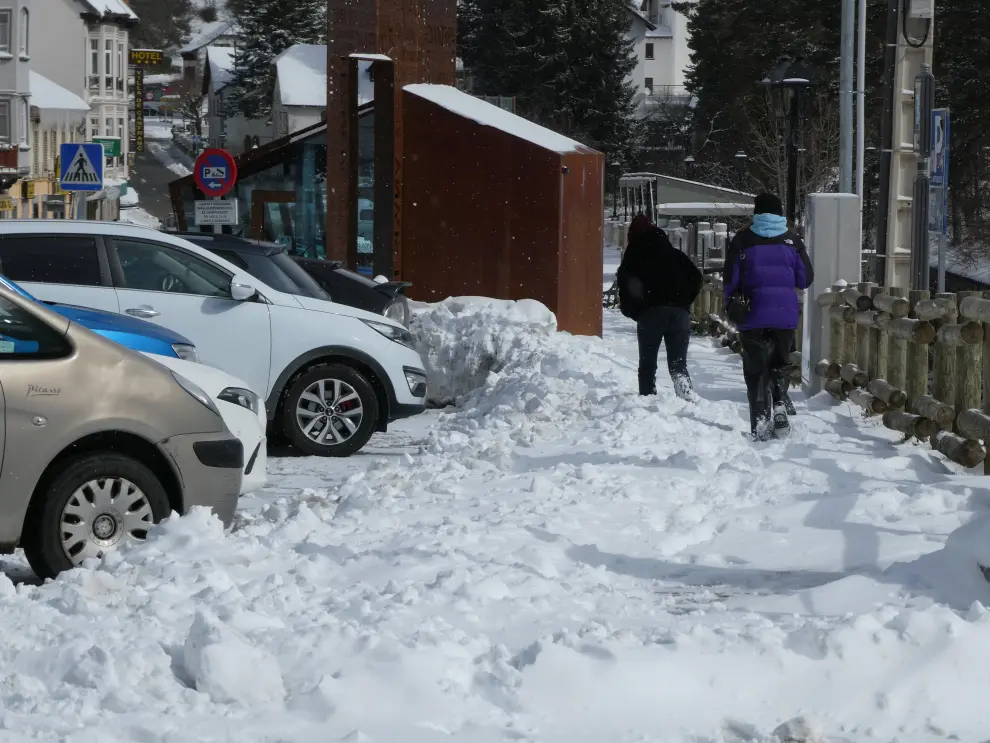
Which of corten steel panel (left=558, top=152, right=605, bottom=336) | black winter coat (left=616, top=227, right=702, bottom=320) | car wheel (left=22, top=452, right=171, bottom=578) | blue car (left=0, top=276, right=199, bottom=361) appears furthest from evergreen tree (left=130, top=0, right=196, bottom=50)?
car wheel (left=22, top=452, right=171, bottom=578)

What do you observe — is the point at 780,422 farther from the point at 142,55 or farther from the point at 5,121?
the point at 142,55

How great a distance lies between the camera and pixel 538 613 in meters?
6.08

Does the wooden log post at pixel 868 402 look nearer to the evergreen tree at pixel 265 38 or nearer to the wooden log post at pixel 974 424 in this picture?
the wooden log post at pixel 974 424

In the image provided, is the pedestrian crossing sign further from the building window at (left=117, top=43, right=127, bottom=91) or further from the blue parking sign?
the building window at (left=117, top=43, right=127, bottom=91)

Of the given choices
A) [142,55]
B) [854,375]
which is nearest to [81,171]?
[854,375]

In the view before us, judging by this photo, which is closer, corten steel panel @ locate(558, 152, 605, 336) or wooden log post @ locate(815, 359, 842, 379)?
wooden log post @ locate(815, 359, 842, 379)

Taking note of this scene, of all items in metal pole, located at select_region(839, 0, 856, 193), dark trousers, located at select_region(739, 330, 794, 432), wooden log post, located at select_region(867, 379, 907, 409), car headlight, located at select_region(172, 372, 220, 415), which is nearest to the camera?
car headlight, located at select_region(172, 372, 220, 415)

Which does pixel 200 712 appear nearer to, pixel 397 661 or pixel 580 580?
pixel 397 661

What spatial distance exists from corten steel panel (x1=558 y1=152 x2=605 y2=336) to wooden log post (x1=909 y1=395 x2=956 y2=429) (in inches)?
295

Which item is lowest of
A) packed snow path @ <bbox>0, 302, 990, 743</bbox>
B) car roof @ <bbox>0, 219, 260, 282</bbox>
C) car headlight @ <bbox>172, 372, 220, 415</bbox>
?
packed snow path @ <bbox>0, 302, 990, 743</bbox>

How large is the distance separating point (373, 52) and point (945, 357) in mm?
10012

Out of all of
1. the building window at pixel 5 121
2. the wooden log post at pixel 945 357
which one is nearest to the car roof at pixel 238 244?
the wooden log post at pixel 945 357

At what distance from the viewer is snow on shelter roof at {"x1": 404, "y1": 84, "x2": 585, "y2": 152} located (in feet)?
61.8

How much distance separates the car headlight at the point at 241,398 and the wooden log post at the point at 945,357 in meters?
4.92
